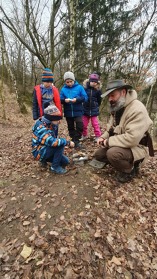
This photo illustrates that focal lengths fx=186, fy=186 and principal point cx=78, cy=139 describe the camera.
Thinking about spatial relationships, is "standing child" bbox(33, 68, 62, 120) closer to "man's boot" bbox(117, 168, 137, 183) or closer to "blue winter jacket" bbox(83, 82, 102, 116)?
"blue winter jacket" bbox(83, 82, 102, 116)

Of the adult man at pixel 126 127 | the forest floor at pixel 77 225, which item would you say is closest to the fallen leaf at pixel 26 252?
the forest floor at pixel 77 225

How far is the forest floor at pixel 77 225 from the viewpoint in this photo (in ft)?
8.37

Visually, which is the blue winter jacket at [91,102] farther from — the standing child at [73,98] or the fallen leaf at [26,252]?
the fallen leaf at [26,252]

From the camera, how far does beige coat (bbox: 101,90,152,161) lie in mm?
3395

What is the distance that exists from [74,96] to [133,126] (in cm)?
218

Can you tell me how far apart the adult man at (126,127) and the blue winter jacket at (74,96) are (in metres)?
1.41

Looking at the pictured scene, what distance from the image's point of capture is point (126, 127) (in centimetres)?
351

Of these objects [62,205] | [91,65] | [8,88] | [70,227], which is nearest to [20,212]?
[62,205]

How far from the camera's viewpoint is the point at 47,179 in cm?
419

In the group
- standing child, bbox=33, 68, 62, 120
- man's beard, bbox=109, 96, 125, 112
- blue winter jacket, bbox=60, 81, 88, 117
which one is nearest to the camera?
man's beard, bbox=109, 96, 125, 112

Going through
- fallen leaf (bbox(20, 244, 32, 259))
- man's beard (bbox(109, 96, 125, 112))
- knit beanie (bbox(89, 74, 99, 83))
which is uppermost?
knit beanie (bbox(89, 74, 99, 83))

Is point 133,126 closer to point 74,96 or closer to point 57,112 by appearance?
point 57,112

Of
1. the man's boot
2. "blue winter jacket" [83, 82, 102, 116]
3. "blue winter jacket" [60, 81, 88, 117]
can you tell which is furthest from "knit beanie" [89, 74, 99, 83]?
the man's boot

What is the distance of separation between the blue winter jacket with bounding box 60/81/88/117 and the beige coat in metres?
1.61
